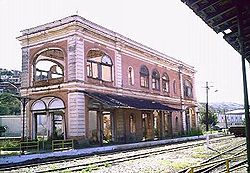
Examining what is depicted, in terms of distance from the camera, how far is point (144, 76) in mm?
33031

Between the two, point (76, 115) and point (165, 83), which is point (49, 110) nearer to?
point (76, 115)

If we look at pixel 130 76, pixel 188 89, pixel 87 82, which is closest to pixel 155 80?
pixel 130 76

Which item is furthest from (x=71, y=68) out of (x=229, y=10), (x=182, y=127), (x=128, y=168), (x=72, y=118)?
(x=182, y=127)

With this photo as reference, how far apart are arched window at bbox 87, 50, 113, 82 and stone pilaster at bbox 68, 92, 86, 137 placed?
10.5 feet

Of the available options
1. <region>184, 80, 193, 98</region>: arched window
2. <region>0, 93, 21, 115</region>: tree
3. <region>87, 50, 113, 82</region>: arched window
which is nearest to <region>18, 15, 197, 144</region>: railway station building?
<region>87, 50, 113, 82</region>: arched window

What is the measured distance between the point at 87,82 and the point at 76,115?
111 inches

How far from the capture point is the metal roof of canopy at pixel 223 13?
17.6ft

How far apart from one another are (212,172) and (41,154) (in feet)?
33.5

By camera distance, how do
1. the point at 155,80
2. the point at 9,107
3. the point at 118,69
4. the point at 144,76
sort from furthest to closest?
the point at 9,107 → the point at 155,80 → the point at 144,76 → the point at 118,69

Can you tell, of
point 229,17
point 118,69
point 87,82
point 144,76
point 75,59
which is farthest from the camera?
point 144,76

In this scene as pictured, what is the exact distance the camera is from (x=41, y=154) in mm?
17328

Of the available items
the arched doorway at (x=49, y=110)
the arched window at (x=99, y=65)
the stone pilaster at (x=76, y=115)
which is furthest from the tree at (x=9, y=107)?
the stone pilaster at (x=76, y=115)

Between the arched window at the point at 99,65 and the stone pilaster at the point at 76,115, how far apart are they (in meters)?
3.19

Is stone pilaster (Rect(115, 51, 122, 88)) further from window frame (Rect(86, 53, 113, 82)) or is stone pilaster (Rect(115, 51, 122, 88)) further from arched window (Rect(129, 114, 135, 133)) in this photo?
arched window (Rect(129, 114, 135, 133))
